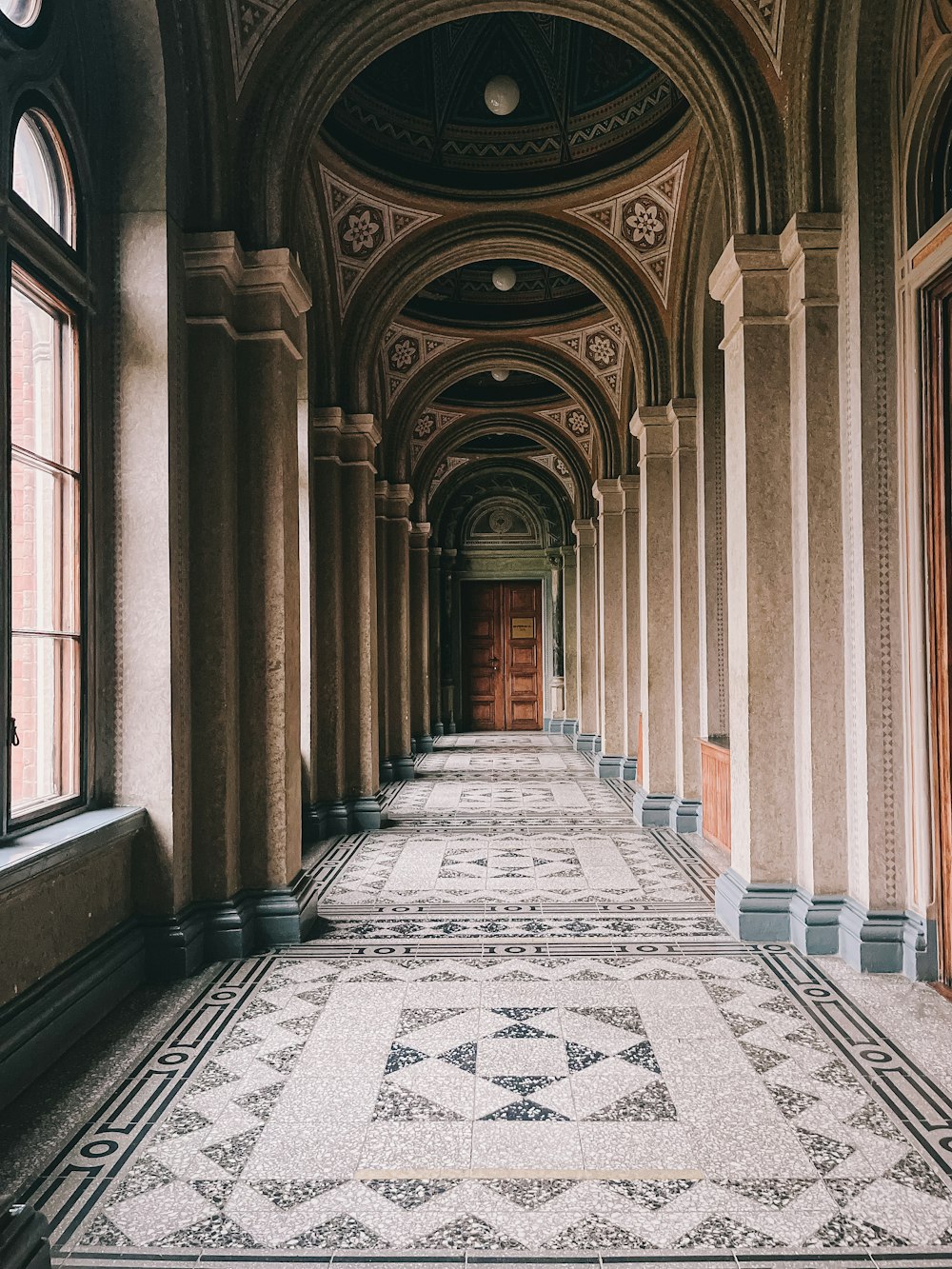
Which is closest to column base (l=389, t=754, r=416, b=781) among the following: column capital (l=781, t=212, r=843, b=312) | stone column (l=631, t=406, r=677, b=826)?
stone column (l=631, t=406, r=677, b=826)

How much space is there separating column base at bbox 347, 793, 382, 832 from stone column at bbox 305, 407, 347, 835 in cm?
13

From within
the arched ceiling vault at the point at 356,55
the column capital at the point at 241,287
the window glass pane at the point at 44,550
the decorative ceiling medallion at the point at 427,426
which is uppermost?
the decorative ceiling medallion at the point at 427,426

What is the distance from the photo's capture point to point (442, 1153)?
9.61ft

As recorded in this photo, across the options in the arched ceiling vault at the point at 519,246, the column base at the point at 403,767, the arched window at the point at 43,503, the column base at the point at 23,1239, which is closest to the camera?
the column base at the point at 23,1239

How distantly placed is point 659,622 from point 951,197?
5334mm

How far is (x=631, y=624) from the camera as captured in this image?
1139cm

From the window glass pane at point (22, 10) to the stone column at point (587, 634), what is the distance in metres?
12.7

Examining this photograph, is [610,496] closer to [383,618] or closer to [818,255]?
[383,618]

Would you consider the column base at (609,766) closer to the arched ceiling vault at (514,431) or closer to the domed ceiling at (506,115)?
the arched ceiling vault at (514,431)

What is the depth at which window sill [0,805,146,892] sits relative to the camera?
135 inches

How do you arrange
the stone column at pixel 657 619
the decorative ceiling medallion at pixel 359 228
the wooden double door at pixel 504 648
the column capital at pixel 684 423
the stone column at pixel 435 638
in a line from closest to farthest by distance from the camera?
the column capital at pixel 684 423, the decorative ceiling medallion at pixel 359 228, the stone column at pixel 657 619, the stone column at pixel 435 638, the wooden double door at pixel 504 648

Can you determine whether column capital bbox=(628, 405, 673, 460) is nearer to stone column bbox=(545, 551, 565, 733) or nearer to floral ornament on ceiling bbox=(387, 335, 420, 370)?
floral ornament on ceiling bbox=(387, 335, 420, 370)

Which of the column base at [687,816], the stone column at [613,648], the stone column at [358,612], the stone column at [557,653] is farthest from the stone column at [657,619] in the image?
the stone column at [557,653]

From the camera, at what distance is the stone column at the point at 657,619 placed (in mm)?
9062
